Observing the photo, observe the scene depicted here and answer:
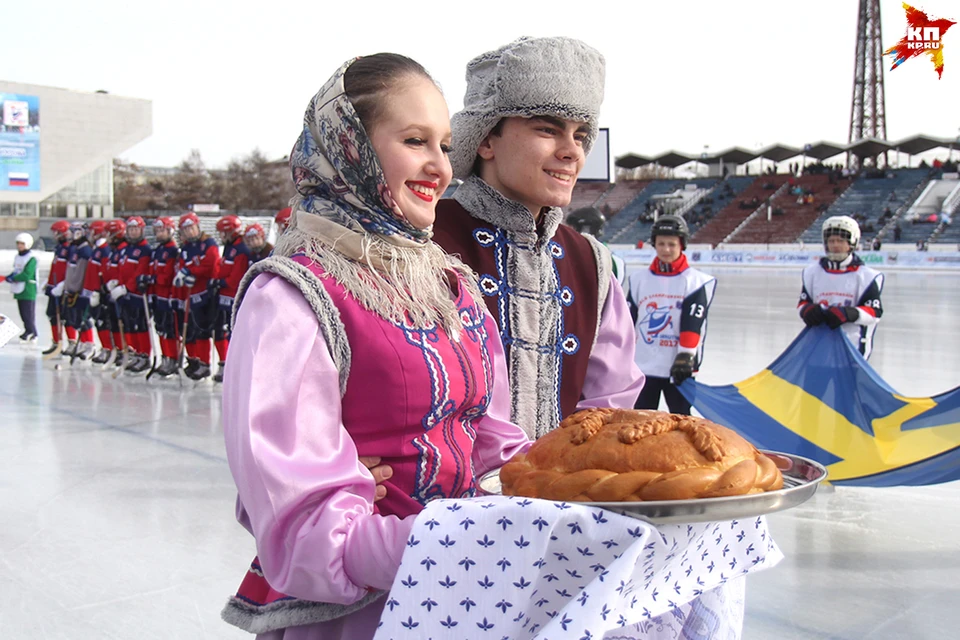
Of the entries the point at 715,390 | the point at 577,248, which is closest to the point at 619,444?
the point at 577,248

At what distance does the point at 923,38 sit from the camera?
84.4 inches

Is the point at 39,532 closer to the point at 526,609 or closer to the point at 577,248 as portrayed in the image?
the point at 577,248

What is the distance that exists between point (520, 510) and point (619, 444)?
0.63 ft

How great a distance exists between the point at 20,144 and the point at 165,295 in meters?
51.1

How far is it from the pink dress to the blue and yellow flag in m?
3.73

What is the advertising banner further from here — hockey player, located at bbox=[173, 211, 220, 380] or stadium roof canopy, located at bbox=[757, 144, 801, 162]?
hockey player, located at bbox=[173, 211, 220, 380]

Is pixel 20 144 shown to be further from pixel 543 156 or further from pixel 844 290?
pixel 543 156

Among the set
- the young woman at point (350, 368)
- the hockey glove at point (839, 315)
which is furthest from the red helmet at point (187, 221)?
the young woman at point (350, 368)

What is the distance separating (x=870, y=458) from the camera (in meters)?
4.64

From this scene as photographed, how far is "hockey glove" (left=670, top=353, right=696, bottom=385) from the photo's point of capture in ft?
17.3

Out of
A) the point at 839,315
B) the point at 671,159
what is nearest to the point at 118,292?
the point at 839,315

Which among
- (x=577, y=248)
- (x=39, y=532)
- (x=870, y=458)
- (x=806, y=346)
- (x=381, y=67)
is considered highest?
(x=381, y=67)

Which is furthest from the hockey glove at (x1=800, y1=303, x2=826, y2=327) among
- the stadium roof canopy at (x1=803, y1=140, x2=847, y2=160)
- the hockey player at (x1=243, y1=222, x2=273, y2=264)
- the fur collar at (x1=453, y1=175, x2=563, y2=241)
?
the stadium roof canopy at (x1=803, y1=140, x2=847, y2=160)

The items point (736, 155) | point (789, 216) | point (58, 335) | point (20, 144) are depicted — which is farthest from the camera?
point (20, 144)
